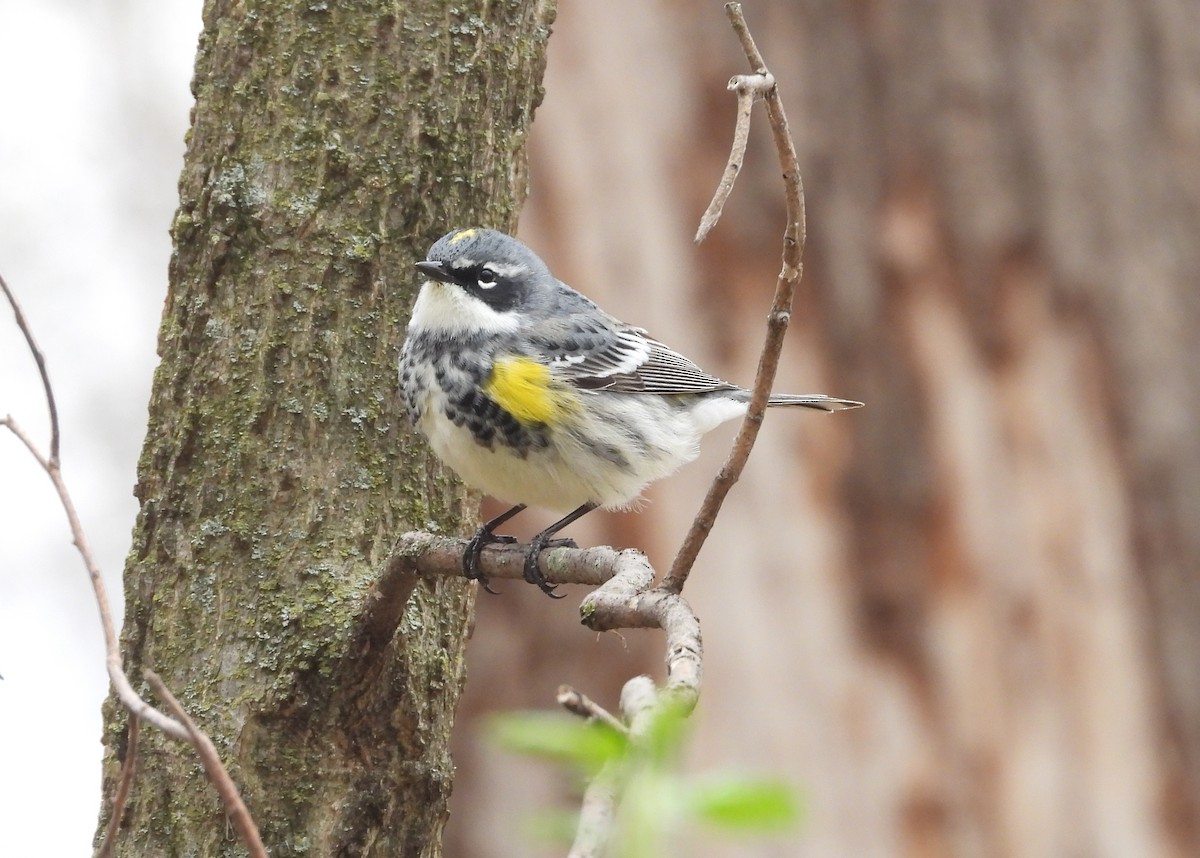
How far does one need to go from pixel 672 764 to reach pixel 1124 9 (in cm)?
432

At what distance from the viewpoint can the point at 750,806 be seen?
61cm

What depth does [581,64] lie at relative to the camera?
4.71 metres

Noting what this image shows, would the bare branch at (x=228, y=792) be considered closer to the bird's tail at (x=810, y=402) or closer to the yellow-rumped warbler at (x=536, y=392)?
the yellow-rumped warbler at (x=536, y=392)

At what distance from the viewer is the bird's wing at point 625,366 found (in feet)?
11.0

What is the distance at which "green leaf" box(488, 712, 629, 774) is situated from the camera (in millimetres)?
717

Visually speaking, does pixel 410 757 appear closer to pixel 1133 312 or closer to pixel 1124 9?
pixel 1133 312

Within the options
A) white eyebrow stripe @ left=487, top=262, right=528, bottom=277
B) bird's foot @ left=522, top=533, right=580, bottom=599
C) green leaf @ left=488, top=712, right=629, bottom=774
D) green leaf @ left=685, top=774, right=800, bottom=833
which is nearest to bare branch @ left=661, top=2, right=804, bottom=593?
bird's foot @ left=522, top=533, right=580, bottom=599

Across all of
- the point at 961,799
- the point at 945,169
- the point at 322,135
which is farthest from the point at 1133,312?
the point at 322,135

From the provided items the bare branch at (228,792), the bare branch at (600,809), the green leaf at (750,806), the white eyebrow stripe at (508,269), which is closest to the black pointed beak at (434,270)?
the white eyebrow stripe at (508,269)

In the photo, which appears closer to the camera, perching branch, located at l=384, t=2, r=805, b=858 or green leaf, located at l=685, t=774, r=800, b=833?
green leaf, located at l=685, t=774, r=800, b=833

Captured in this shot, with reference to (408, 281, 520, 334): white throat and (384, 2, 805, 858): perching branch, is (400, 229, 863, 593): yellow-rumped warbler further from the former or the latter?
(384, 2, 805, 858): perching branch

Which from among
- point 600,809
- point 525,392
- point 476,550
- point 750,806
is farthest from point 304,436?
point 750,806

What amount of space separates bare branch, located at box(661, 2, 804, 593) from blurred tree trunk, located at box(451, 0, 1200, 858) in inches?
111

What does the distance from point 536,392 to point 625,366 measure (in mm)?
522
